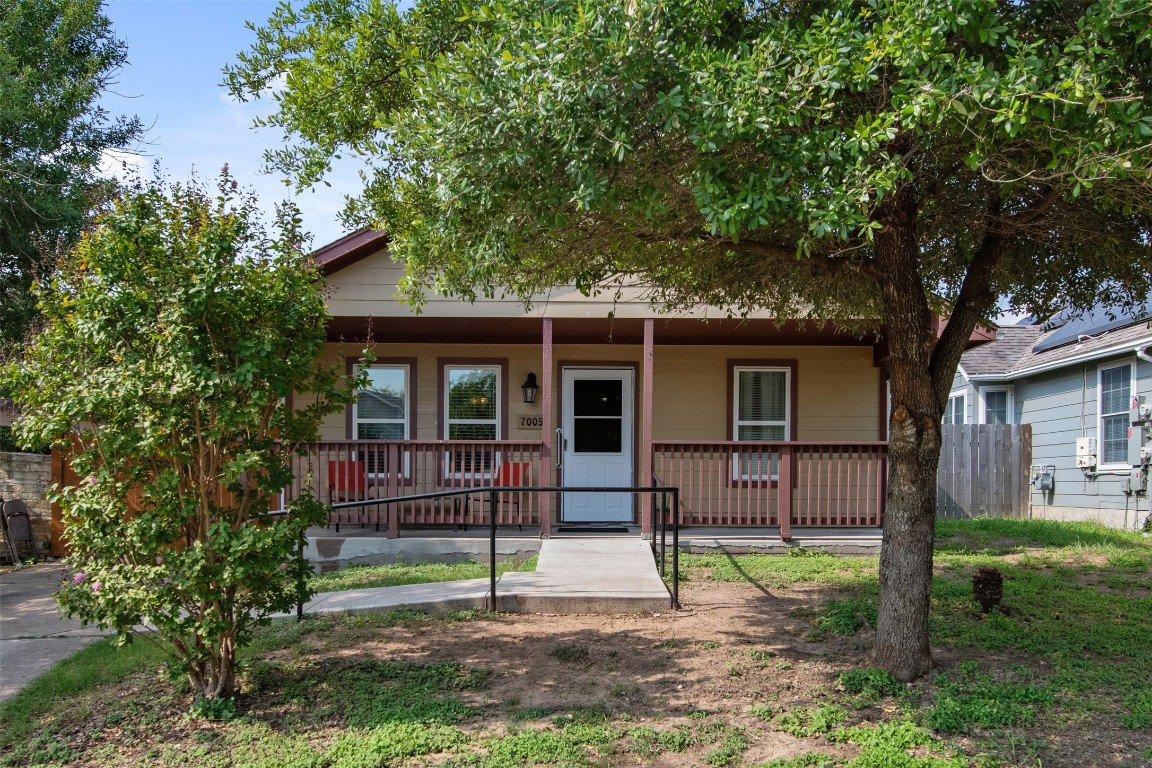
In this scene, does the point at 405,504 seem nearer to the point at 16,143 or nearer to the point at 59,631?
the point at 59,631

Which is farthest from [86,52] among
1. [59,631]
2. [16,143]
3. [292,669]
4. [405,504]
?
[292,669]

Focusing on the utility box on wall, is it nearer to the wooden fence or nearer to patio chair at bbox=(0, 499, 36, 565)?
the wooden fence

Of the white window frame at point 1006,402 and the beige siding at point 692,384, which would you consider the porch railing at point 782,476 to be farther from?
the white window frame at point 1006,402

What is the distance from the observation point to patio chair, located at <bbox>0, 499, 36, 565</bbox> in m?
9.23

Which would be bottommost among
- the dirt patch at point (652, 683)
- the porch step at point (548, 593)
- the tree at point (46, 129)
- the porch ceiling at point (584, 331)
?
the dirt patch at point (652, 683)

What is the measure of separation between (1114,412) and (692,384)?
6893 mm

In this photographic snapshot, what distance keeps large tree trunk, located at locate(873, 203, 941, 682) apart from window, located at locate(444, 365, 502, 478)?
6.57m

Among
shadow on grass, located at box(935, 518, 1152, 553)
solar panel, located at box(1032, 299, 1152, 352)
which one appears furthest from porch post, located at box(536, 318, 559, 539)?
solar panel, located at box(1032, 299, 1152, 352)

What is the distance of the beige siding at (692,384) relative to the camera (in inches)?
420

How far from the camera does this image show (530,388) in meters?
10.6

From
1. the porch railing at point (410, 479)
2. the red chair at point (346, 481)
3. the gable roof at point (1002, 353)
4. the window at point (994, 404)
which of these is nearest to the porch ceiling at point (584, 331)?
the porch railing at point (410, 479)

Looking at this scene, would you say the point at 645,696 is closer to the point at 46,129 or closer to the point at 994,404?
the point at 46,129

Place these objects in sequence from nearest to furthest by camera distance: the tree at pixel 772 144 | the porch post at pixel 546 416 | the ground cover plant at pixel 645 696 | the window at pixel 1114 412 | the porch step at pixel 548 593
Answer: the tree at pixel 772 144, the ground cover plant at pixel 645 696, the porch step at pixel 548 593, the porch post at pixel 546 416, the window at pixel 1114 412

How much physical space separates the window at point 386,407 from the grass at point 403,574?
2354 mm
